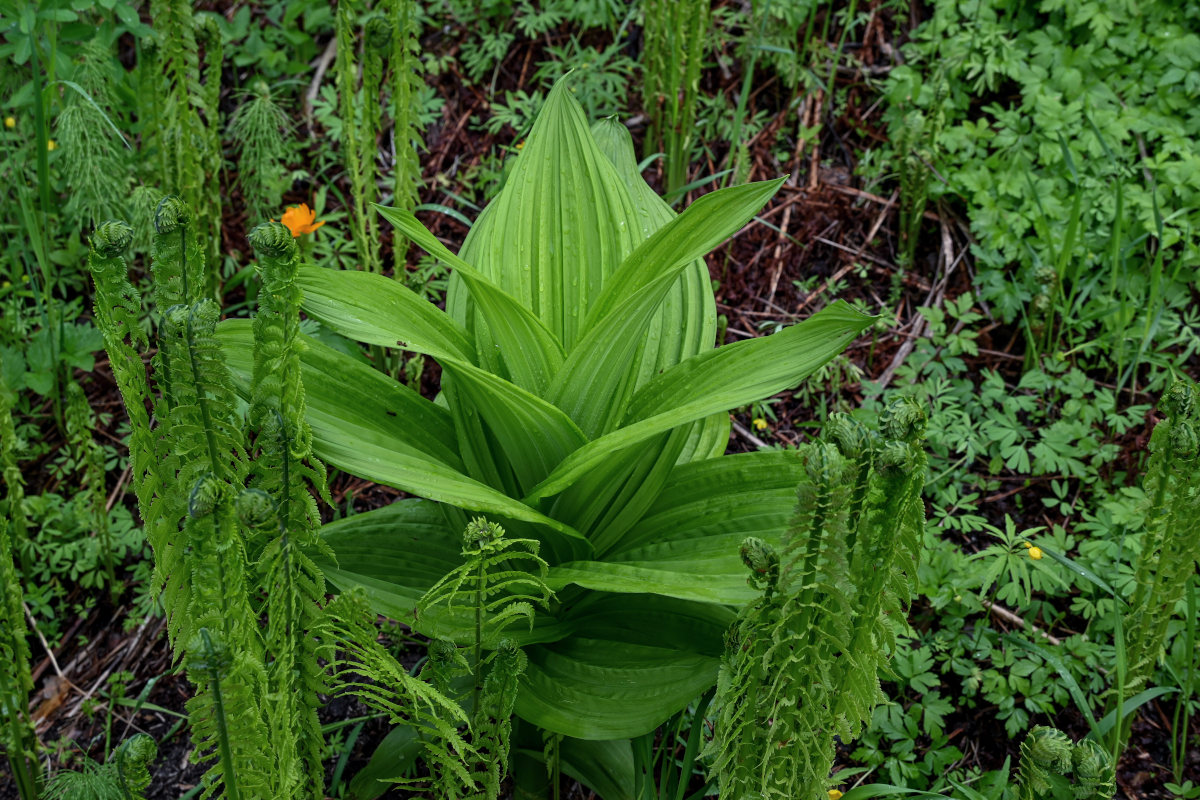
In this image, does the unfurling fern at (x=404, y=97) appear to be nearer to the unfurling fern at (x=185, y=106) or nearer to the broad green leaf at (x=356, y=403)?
the unfurling fern at (x=185, y=106)

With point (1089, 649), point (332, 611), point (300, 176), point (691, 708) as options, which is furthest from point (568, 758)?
point (300, 176)

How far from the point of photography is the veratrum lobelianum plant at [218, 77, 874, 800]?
73.5 inches

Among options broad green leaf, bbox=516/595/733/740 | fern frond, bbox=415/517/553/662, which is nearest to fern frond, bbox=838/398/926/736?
broad green leaf, bbox=516/595/733/740

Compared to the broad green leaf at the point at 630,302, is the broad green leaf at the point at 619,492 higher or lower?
lower

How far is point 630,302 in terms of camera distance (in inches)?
74.2

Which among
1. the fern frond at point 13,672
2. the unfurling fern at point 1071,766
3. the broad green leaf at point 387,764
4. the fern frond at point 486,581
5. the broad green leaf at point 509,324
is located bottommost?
the broad green leaf at point 387,764

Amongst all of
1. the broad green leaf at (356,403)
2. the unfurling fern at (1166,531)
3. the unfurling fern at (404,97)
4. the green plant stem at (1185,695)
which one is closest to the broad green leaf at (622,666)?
the broad green leaf at (356,403)

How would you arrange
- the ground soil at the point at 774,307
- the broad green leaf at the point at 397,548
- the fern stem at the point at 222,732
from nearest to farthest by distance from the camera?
the fern stem at the point at 222,732 < the broad green leaf at the point at 397,548 < the ground soil at the point at 774,307

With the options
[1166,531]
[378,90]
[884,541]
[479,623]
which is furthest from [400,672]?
[378,90]

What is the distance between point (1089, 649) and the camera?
2.49m

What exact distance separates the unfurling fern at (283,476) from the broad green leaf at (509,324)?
0.37 m

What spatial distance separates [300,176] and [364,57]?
0.97m

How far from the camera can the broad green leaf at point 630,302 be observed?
193cm

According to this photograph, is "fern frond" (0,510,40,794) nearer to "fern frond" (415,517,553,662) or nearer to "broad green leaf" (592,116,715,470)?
"fern frond" (415,517,553,662)
